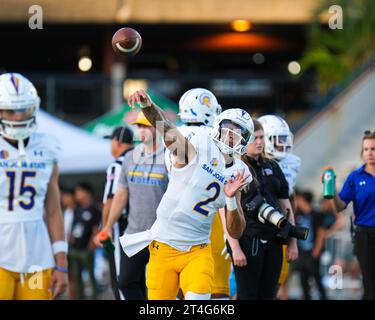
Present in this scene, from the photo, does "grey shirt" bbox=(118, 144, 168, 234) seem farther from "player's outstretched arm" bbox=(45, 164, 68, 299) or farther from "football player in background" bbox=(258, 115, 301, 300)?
"player's outstretched arm" bbox=(45, 164, 68, 299)

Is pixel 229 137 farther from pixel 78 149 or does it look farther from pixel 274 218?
pixel 78 149

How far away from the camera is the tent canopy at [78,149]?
16.6m

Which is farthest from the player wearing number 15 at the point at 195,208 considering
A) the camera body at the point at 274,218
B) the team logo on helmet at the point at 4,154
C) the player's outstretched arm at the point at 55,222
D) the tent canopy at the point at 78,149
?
the tent canopy at the point at 78,149

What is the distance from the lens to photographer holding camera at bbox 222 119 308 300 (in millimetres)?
9367

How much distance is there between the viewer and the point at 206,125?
30.0 ft

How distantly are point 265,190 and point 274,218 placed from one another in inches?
20.5

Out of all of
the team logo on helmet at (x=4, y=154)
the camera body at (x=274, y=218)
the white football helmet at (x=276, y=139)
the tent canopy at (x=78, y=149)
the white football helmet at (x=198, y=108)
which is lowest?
the camera body at (x=274, y=218)

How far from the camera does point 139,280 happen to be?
9.92 m

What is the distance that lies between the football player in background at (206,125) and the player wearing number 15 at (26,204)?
40.1 inches

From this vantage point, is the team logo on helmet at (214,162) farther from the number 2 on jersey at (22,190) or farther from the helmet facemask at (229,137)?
the number 2 on jersey at (22,190)

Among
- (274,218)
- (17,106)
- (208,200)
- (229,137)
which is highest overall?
(17,106)

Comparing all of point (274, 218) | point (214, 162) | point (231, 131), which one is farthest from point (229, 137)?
point (274, 218)
